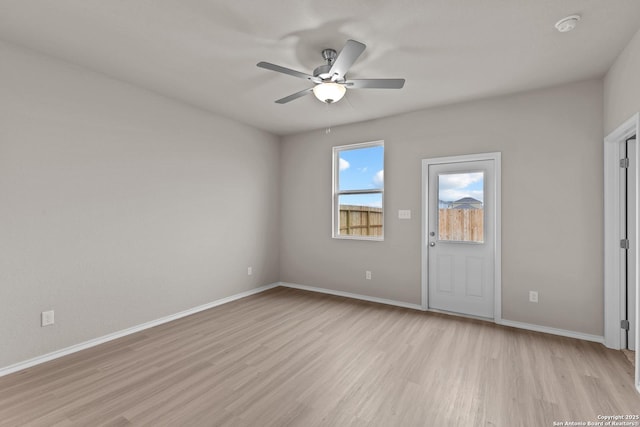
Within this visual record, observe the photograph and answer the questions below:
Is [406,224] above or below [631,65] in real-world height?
below

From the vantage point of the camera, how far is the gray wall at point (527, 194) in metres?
3.08

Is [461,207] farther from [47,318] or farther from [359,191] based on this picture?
[47,318]

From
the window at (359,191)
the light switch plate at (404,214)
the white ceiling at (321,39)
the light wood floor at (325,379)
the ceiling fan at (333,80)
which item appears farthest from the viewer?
the window at (359,191)

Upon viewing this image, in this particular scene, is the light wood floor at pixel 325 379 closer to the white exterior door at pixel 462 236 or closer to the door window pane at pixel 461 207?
the white exterior door at pixel 462 236

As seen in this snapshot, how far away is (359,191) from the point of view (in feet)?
15.4

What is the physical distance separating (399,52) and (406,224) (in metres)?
2.28

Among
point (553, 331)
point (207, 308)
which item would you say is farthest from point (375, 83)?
point (207, 308)

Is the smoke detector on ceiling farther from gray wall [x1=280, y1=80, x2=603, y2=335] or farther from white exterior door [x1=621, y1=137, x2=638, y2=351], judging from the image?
white exterior door [x1=621, y1=137, x2=638, y2=351]

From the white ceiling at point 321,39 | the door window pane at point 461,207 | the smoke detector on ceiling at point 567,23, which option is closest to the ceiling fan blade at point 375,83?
the white ceiling at point 321,39

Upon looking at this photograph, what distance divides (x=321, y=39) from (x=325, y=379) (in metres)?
2.72

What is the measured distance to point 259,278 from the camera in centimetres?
496

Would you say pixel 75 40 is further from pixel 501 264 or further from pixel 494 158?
pixel 501 264

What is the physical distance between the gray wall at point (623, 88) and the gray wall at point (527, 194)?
0.20 metres

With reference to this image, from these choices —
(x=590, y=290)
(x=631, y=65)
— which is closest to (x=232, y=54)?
(x=631, y=65)
